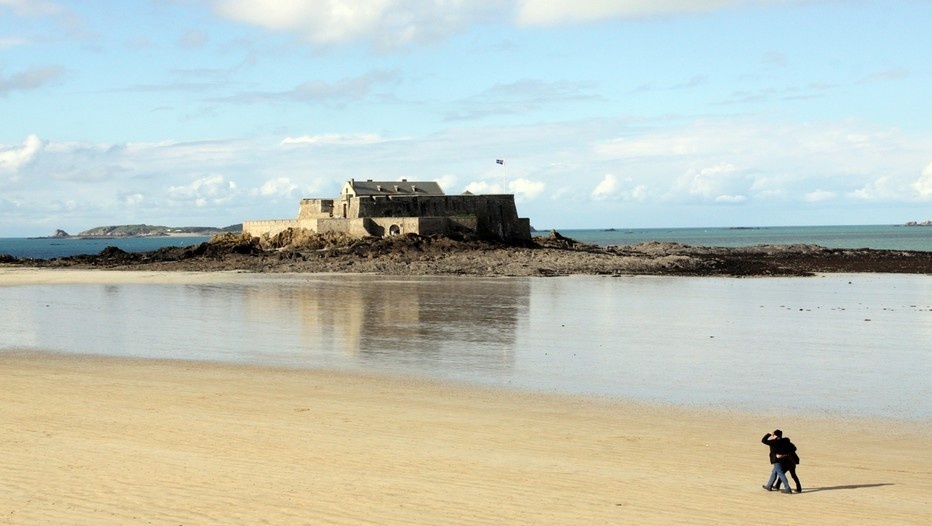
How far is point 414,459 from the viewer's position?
11.1m

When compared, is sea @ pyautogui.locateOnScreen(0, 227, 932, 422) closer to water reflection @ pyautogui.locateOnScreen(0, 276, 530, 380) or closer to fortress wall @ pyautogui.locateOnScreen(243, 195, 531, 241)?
water reflection @ pyautogui.locateOnScreen(0, 276, 530, 380)

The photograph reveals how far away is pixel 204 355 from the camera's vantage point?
2097cm

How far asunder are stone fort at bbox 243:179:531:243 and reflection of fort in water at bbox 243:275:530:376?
13193 mm

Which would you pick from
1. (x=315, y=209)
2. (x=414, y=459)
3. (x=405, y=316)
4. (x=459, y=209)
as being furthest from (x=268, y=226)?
(x=414, y=459)

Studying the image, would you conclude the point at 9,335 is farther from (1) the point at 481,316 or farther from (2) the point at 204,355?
(1) the point at 481,316

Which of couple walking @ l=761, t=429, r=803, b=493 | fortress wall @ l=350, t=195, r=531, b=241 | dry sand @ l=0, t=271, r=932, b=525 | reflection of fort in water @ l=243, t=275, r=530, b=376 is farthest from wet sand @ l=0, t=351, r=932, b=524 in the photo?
fortress wall @ l=350, t=195, r=531, b=241

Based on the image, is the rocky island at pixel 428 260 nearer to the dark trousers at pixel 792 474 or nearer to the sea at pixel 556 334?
the sea at pixel 556 334

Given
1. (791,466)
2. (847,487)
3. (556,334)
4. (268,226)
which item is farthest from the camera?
(268,226)

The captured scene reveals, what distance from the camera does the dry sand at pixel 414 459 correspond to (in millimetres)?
8992

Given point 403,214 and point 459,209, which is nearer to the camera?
point 403,214

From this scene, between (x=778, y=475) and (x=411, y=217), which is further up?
(x=411, y=217)

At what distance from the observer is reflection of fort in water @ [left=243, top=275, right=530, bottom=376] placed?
2138 cm

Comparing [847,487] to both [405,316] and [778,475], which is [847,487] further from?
[405,316]

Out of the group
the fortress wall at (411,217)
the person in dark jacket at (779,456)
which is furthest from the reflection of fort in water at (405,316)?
the fortress wall at (411,217)
